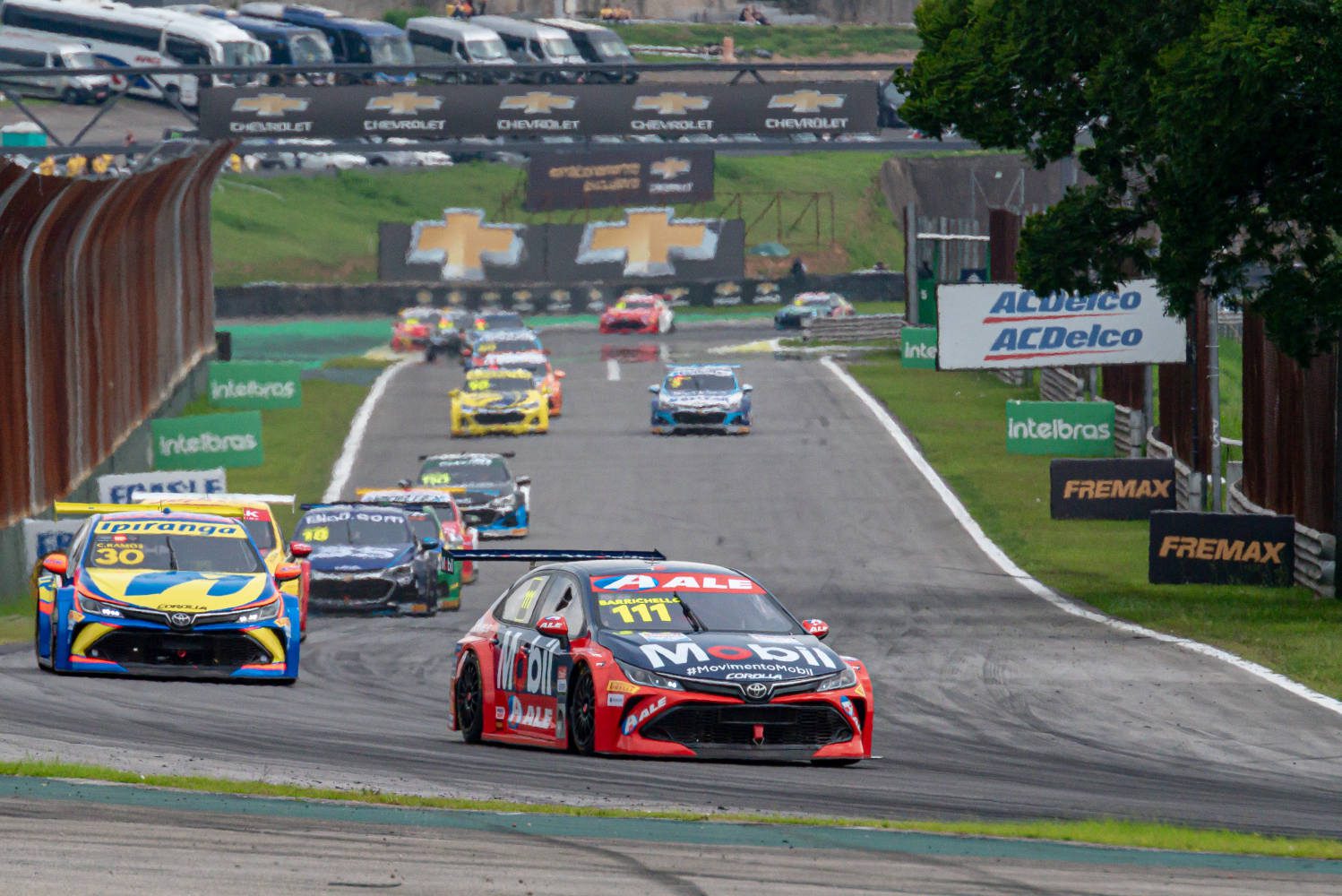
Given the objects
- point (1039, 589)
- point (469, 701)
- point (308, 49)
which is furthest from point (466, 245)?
point (469, 701)

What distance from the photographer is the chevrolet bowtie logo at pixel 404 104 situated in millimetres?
57469

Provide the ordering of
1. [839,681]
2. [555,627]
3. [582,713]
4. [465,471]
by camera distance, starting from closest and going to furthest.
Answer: [839,681], [582,713], [555,627], [465,471]

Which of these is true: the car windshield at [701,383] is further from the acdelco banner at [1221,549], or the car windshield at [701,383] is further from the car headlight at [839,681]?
the car headlight at [839,681]

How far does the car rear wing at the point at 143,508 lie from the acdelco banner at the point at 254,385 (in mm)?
26315

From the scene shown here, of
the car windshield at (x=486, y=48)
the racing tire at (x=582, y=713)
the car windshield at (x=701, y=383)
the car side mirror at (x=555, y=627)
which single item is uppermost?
the car windshield at (x=486, y=48)

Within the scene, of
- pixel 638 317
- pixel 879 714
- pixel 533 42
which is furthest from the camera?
pixel 533 42

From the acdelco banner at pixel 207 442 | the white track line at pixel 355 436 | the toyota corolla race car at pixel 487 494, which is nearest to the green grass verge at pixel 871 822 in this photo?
the toyota corolla race car at pixel 487 494

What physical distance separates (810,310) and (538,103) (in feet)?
46.7

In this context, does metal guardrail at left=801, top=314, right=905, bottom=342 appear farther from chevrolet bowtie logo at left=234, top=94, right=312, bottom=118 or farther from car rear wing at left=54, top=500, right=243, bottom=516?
car rear wing at left=54, top=500, right=243, bottom=516

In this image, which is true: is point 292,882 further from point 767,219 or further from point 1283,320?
point 767,219

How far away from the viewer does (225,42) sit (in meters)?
78.2

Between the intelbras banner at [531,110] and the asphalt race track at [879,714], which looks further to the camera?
the intelbras banner at [531,110]

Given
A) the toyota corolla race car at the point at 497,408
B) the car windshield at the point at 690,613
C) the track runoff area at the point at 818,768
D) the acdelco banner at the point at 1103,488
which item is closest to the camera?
the track runoff area at the point at 818,768

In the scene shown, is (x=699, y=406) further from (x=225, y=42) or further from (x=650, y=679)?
(x=225, y=42)
